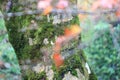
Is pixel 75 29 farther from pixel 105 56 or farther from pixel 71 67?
pixel 105 56

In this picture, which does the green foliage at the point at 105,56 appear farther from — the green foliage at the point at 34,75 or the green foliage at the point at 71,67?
the green foliage at the point at 34,75

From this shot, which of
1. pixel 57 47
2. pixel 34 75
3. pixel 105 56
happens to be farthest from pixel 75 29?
pixel 105 56

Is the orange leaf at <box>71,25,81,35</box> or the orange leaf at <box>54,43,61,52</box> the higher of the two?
the orange leaf at <box>71,25,81,35</box>

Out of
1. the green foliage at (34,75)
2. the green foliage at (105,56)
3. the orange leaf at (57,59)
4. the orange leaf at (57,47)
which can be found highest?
the orange leaf at (57,47)

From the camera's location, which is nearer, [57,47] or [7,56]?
[57,47]

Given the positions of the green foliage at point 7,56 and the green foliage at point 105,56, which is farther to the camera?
the green foliage at point 105,56

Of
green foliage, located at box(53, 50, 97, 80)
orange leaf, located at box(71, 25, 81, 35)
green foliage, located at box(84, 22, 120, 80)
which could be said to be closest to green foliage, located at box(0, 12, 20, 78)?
green foliage, located at box(84, 22, 120, 80)

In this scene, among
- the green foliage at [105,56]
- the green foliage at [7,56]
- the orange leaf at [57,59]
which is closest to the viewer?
the orange leaf at [57,59]

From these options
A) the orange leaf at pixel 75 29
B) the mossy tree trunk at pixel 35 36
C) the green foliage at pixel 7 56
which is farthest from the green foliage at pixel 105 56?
the mossy tree trunk at pixel 35 36

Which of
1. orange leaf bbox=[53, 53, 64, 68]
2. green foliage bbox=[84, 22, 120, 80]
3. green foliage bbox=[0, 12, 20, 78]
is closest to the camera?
orange leaf bbox=[53, 53, 64, 68]

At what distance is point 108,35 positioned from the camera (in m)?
5.09

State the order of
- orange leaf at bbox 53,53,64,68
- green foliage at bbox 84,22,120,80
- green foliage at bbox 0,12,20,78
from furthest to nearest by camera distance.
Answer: green foliage at bbox 84,22,120,80, green foliage at bbox 0,12,20,78, orange leaf at bbox 53,53,64,68

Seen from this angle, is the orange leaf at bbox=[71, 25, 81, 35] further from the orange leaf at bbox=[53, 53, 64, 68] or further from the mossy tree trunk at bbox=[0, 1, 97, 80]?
the orange leaf at bbox=[53, 53, 64, 68]

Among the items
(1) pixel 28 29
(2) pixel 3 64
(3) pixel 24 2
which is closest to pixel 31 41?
(1) pixel 28 29
